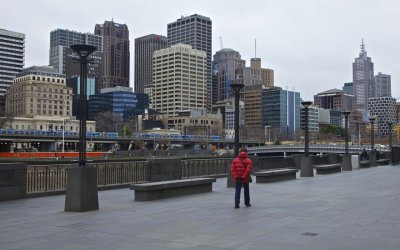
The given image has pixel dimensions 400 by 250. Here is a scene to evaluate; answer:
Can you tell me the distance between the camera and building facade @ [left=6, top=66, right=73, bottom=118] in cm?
16112

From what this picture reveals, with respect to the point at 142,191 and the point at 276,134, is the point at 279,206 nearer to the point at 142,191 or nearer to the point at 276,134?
the point at 142,191

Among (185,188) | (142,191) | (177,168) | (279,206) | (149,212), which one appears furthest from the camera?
(177,168)

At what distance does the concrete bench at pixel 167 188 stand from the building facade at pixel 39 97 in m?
150

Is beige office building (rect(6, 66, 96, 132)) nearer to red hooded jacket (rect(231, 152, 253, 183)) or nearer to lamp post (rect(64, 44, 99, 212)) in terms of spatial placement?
lamp post (rect(64, 44, 99, 212))

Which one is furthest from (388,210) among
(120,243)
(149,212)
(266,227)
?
(120,243)

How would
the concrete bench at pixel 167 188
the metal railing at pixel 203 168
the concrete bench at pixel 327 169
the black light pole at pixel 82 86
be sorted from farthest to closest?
the concrete bench at pixel 327 169
the metal railing at pixel 203 168
the concrete bench at pixel 167 188
the black light pole at pixel 82 86

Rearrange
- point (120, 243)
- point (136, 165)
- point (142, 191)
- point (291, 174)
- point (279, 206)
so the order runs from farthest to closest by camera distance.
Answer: point (291, 174)
point (136, 165)
point (142, 191)
point (279, 206)
point (120, 243)

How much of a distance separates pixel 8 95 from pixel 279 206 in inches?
7149

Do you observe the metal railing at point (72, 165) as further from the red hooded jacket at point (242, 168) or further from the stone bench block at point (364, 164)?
the stone bench block at point (364, 164)

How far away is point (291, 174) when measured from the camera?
1009 inches

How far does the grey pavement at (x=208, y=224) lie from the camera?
8.65m

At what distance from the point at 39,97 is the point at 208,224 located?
160923mm

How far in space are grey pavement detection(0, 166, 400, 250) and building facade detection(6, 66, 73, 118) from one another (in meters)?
154

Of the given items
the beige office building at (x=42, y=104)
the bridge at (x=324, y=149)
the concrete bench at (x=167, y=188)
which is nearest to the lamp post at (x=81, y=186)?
the concrete bench at (x=167, y=188)
